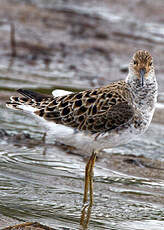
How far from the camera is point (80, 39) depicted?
15.6 m

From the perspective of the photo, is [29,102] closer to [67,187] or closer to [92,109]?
[92,109]

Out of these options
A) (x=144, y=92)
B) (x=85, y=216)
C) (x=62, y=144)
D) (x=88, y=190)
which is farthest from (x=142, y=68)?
(x=62, y=144)

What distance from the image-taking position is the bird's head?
7348mm

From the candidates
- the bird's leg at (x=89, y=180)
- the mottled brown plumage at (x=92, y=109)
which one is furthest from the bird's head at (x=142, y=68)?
the bird's leg at (x=89, y=180)

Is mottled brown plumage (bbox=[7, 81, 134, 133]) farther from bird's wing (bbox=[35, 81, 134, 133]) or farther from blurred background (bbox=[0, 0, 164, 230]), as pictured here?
blurred background (bbox=[0, 0, 164, 230])

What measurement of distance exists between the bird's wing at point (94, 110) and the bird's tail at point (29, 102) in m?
0.11

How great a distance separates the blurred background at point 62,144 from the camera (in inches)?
281

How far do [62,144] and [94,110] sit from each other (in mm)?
2385

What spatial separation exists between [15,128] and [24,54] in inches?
189

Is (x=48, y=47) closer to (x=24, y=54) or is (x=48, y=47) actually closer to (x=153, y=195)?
(x=24, y=54)

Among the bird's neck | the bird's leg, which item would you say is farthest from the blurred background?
the bird's neck

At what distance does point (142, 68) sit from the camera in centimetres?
735

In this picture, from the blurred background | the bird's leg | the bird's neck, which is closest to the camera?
the blurred background

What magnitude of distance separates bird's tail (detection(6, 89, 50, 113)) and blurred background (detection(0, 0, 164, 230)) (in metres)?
0.97
